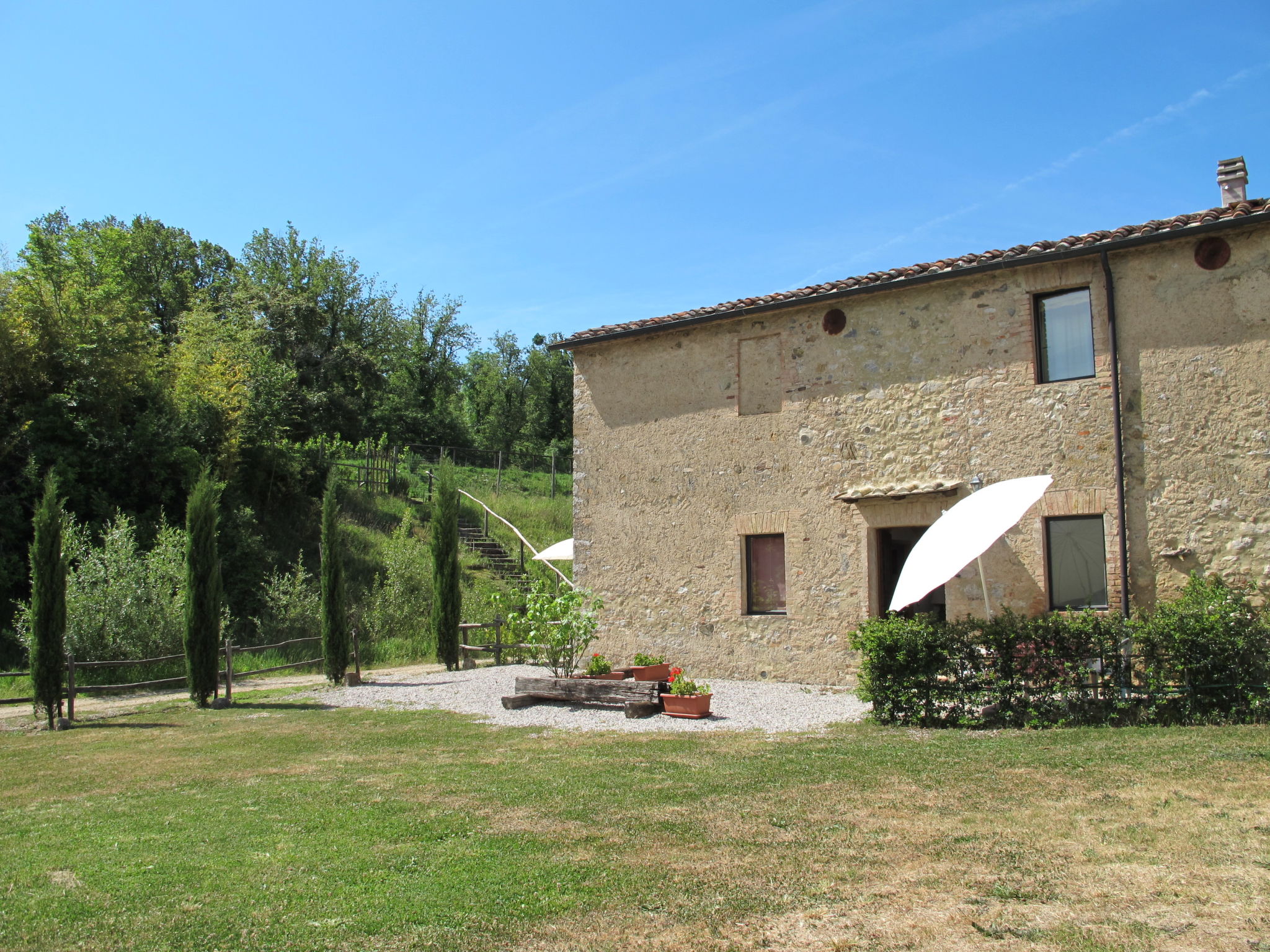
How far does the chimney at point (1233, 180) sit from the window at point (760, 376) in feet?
19.3

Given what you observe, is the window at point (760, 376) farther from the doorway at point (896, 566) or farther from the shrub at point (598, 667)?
the shrub at point (598, 667)

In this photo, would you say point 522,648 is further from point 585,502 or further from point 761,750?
point 761,750

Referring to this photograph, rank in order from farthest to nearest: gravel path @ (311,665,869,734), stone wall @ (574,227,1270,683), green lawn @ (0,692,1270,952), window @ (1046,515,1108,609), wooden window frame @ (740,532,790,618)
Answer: wooden window frame @ (740,532,790,618)
window @ (1046,515,1108,609)
stone wall @ (574,227,1270,683)
gravel path @ (311,665,869,734)
green lawn @ (0,692,1270,952)

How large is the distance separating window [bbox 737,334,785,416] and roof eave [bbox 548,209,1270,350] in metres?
0.49

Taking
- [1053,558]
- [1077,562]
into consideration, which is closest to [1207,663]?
[1077,562]

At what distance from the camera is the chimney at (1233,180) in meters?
11.4

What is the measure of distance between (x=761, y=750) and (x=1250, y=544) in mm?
5923

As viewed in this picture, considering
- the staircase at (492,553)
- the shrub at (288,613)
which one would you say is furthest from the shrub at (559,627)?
the staircase at (492,553)

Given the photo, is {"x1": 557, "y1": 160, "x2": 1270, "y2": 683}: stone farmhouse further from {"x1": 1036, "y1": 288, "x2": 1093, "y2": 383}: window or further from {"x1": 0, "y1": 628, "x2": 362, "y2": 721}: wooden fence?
{"x1": 0, "y1": 628, "x2": 362, "y2": 721}: wooden fence

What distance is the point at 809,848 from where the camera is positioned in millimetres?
4930

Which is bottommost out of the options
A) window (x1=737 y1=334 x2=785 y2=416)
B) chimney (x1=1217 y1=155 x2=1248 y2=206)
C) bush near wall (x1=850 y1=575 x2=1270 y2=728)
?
bush near wall (x1=850 y1=575 x2=1270 y2=728)

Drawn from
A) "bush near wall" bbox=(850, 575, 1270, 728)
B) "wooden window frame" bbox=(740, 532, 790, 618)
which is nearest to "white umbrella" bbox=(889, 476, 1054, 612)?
"bush near wall" bbox=(850, 575, 1270, 728)

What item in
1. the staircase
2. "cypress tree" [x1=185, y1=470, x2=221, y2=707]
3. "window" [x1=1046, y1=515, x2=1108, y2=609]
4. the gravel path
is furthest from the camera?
the staircase

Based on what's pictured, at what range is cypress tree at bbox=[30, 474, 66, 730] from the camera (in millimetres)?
11211
